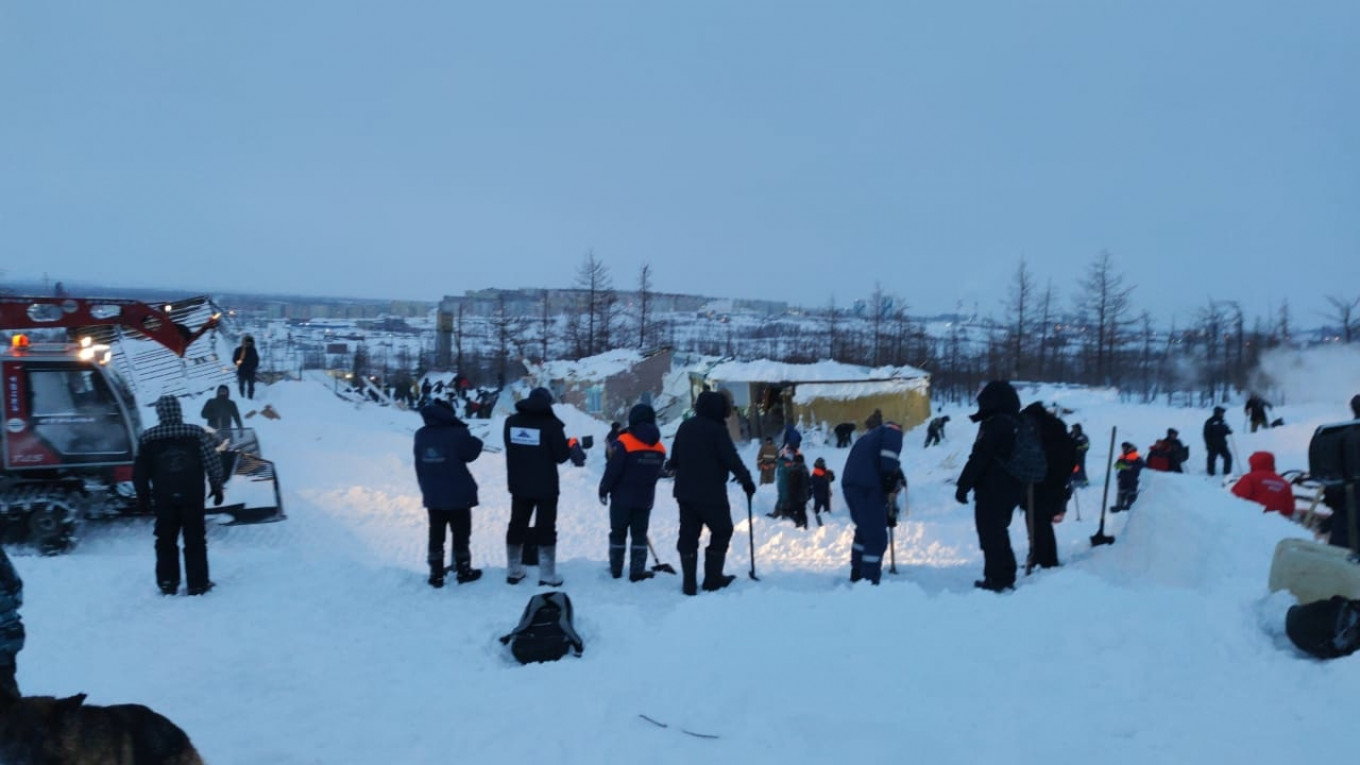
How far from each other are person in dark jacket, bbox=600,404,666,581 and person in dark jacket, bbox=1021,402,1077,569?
3150 millimetres

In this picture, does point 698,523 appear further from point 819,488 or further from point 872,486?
point 819,488

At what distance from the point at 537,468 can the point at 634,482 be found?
86 cm

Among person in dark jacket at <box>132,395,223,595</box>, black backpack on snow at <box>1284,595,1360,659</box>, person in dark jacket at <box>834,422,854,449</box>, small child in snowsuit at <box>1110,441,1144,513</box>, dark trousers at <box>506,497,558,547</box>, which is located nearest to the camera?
black backpack on snow at <box>1284,595,1360,659</box>

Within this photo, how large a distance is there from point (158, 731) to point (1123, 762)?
3886mm

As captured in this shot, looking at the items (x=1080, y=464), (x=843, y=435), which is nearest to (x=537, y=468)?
(x=1080, y=464)

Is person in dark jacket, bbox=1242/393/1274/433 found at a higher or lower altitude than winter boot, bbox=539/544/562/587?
lower

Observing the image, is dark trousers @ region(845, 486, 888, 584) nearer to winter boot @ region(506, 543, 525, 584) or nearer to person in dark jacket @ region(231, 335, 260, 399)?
winter boot @ region(506, 543, 525, 584)

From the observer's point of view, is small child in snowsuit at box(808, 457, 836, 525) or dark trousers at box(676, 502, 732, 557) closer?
dark trousers at box(676, 502, 732, 557)

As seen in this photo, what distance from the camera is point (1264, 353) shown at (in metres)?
41.6

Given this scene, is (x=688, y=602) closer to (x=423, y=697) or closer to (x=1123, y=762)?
(x=423, y=697)

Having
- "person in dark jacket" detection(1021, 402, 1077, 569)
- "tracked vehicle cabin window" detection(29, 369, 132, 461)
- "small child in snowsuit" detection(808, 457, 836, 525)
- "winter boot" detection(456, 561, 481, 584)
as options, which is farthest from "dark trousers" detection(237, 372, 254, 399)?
"person in dark jacket" detection(1021, 402, 1077, 569)

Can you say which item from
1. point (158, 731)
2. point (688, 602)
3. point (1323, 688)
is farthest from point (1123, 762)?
point (158, 731)

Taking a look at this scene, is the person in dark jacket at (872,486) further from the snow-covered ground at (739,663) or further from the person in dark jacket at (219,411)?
the person in dark jacket at (219,411)

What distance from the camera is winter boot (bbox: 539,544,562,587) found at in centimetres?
775
